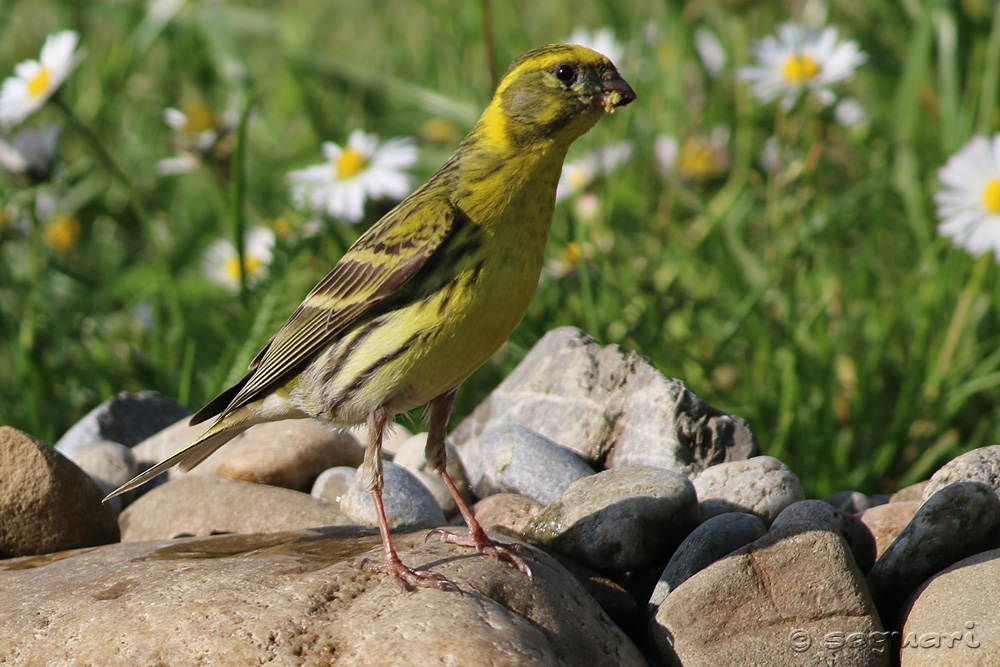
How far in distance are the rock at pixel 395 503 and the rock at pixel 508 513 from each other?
0.18m

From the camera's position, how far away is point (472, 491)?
394cm

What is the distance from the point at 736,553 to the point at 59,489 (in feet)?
7.07

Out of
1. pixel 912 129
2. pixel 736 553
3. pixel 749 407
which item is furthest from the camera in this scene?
pixel 912 129

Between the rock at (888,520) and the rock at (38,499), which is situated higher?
the rock at (888,520)

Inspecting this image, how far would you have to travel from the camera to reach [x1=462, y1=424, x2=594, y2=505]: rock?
3.62 meters

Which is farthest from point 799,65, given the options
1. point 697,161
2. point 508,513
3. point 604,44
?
point 508,513

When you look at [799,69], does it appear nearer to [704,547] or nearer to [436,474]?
[436,474]

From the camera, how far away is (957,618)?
8.76 ft

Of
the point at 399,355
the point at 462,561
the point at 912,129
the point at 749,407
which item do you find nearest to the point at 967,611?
the point at 462,561

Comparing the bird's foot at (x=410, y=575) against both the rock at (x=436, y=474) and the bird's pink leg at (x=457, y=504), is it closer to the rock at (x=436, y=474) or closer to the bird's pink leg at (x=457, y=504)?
the bird's pink leg at (x=457, y=504)

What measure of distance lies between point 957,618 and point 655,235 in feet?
11.2

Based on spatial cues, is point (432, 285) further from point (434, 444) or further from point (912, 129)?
point (912, 129)

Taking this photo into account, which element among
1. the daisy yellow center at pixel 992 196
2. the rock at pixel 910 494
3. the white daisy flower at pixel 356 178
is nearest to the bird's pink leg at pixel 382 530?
the rock at pixel 910 494

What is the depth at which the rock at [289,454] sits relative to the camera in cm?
400
